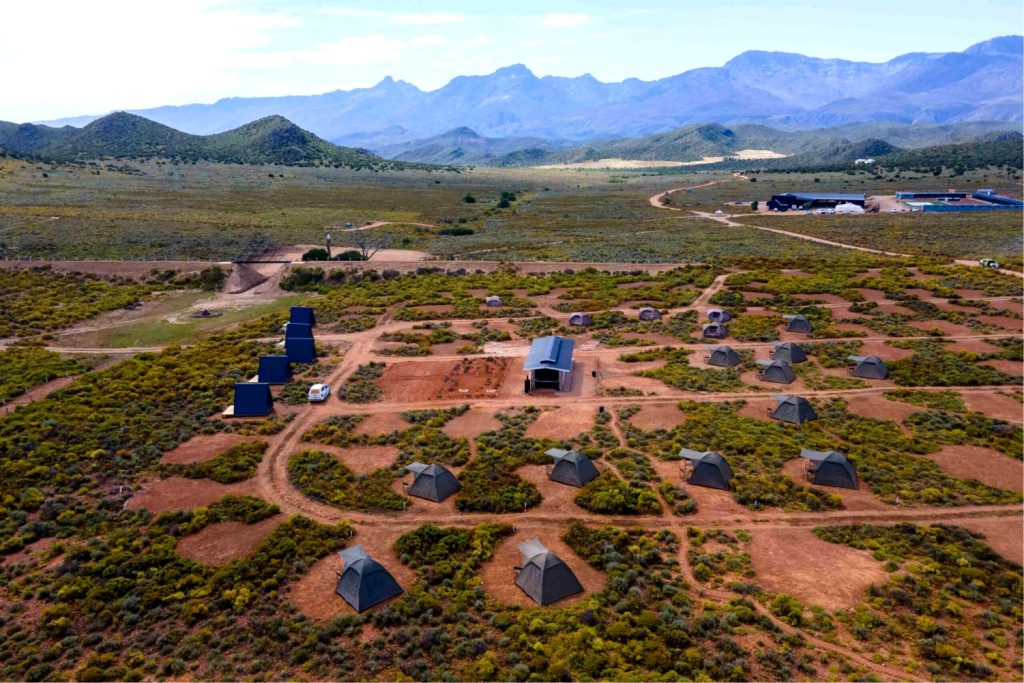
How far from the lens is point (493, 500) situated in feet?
98.9

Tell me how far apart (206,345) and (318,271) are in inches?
1084

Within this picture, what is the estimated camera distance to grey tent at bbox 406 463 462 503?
3073cm

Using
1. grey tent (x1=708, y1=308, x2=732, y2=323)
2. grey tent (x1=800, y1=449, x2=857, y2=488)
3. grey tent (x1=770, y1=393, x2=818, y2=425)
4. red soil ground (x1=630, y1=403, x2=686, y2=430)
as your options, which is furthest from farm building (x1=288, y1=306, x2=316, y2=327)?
grey tent (x1=800, y1=449, x2=857, y2=488)

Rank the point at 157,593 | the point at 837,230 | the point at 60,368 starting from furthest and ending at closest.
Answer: the point at 837,230 → the point at 60,368 → the point at 157,593

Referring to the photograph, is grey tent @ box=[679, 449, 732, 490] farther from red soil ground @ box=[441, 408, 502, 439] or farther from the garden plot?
the garden plot

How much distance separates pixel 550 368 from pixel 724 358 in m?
15.1

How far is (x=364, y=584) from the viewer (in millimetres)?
23516

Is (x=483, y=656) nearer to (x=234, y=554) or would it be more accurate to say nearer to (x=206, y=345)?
(x=234, y=554)

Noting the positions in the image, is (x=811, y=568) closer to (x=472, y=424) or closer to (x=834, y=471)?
(x=834, y=471)

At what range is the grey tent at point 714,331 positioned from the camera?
55.8m

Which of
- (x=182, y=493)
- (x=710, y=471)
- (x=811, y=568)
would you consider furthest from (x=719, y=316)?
(x=182, y=493)

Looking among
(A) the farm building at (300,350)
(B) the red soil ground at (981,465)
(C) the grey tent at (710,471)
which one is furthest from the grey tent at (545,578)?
(A) the farm building at (300,350)

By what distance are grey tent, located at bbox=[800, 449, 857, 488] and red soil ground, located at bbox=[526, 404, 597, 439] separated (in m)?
13.2

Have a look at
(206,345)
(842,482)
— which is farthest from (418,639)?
(206,345)
